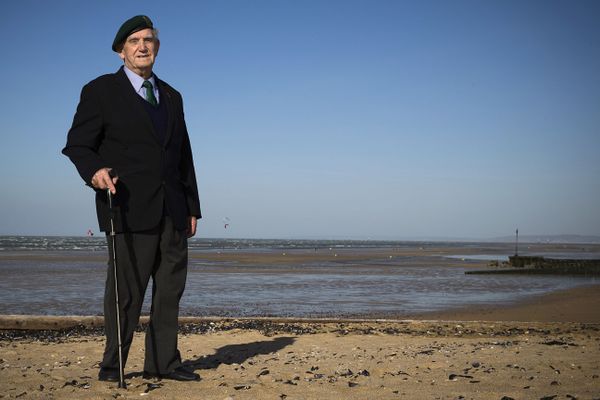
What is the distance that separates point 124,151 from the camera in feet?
12.3

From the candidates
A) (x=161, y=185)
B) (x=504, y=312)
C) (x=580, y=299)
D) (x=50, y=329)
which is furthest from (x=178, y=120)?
(x=580, y=299)

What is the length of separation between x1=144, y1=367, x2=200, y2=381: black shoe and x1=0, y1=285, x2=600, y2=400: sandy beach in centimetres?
8

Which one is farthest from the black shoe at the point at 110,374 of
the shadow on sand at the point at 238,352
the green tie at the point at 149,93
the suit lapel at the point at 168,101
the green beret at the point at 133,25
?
the green beret at the point at 133,25

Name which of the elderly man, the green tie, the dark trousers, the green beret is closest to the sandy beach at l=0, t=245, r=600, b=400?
the dark trousers

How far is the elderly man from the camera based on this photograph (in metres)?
3.68

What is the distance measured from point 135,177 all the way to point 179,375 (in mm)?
1502

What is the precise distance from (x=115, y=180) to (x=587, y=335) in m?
6.08

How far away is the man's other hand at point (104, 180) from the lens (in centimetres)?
345

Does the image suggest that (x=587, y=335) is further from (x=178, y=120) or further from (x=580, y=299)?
(x=580, y=299)

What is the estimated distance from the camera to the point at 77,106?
12.3ft

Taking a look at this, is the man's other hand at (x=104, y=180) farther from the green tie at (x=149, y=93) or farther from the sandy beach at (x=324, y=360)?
the sandy beach at (x=324, y=360)

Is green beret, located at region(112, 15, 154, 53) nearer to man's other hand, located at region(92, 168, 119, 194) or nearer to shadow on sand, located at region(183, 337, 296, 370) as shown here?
man's other hand, located at region(92, 168, 119, 194)

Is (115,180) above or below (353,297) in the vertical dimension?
above

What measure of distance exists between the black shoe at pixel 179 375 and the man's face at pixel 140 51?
86.2 inches
